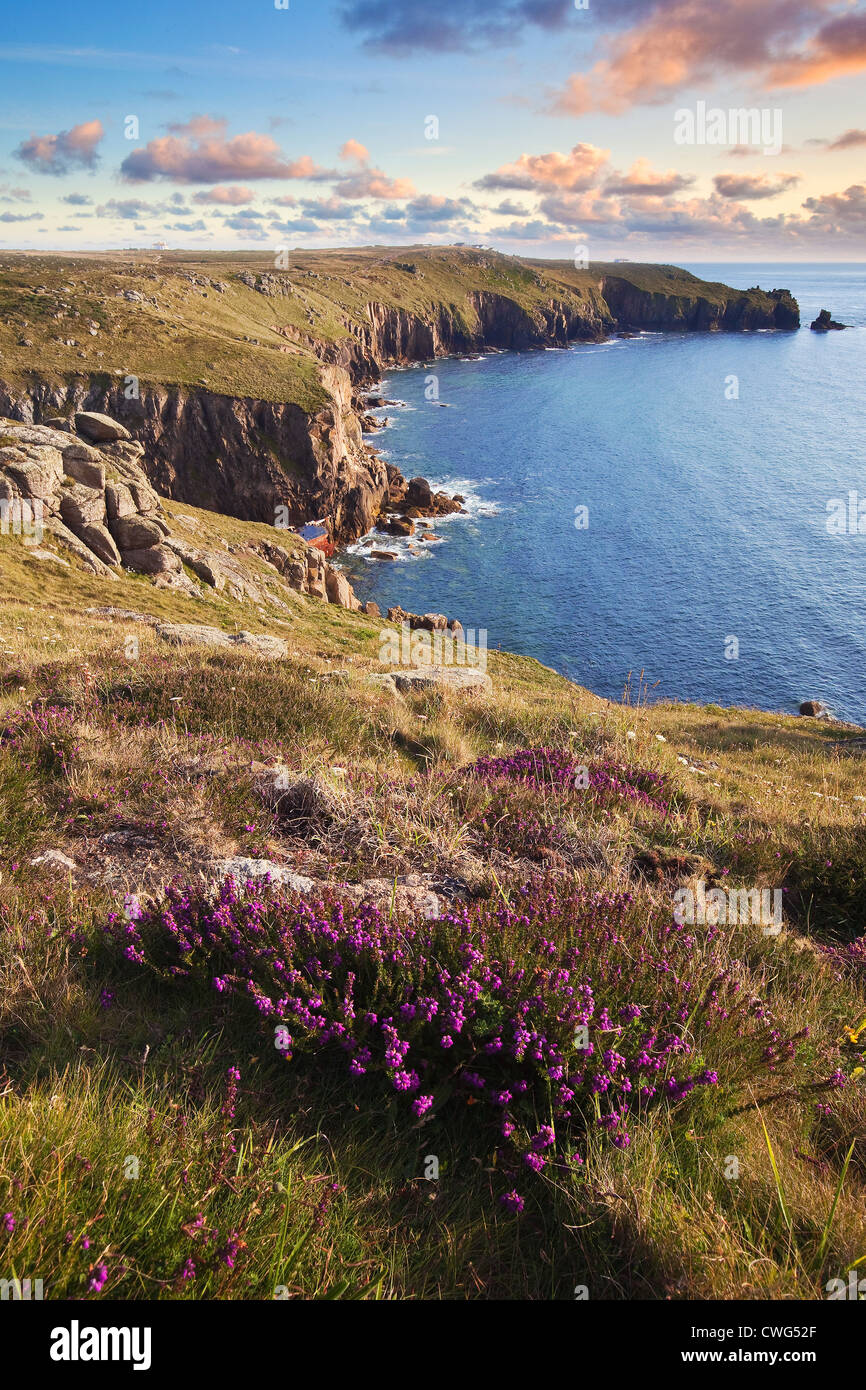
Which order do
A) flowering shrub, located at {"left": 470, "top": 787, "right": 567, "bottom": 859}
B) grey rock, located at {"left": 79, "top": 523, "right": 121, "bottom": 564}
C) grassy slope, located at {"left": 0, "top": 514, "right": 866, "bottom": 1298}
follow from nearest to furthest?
grassy slope, located at {"left": 0, "top": 514, "right": 866, "bottom": 1298} < flowering shrub, located at {"left": 470, "top": 787, "right": 567, "bottom": 859} < grey rock, located at {"left": 79, "top": 523, "right": 121, "bottom": 564}

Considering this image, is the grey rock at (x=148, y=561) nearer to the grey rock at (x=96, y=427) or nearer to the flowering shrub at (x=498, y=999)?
the grey rock at (x=96, y=427)

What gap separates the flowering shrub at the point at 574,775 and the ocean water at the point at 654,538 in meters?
39.1

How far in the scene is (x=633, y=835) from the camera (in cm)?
636

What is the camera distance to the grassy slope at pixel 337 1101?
→ 2.44m

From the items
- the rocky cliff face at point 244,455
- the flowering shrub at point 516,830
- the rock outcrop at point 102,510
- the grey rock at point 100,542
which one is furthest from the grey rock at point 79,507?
the rocky cliff face at point 244,455

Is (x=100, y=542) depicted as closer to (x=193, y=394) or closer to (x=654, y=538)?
(x=193, y=394)

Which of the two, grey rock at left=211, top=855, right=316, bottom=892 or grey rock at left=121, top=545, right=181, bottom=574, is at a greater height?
grey rock at left=121, top=545, right=181, bottom=574

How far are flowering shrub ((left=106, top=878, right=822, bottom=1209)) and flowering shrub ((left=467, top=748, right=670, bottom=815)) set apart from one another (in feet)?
9.01

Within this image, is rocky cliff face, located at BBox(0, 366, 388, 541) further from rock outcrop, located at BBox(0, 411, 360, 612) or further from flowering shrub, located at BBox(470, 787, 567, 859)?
flowering shrub, located at BBox(470, 787, 567, 859)

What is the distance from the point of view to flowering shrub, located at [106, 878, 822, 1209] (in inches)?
129

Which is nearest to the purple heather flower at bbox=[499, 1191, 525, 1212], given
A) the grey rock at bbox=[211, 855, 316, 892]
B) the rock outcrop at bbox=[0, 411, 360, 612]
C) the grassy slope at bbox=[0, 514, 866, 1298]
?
the grassy slope at bbox=[0, 514, 866, 1298]

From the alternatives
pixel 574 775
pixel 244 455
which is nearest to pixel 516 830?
pixel 574 775

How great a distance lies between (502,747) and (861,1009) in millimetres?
4662

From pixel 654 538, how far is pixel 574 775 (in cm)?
7050
